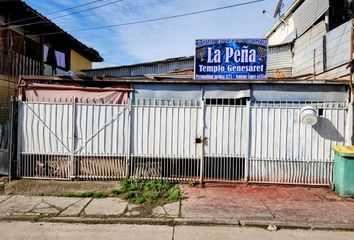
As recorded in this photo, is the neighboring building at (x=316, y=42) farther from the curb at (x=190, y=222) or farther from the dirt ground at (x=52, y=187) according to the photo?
the dirt ground at (x=52, y=187)

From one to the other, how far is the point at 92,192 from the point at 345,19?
28.0 ft

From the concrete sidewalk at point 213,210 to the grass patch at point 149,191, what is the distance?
0.27 metres

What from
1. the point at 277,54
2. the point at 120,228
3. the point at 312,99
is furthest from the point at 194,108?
the point at 277,54

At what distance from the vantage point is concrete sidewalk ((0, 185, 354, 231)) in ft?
21.1

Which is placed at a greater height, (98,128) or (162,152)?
(98,128)

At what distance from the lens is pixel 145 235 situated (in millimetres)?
5793

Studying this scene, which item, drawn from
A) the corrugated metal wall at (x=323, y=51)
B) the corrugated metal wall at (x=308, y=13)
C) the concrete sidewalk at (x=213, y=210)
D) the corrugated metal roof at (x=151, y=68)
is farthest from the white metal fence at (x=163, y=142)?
the corrugated metal roof at (x=151, y=68)

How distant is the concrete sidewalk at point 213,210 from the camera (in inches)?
254

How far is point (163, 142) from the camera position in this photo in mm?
9164

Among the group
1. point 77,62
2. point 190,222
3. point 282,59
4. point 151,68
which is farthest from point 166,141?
point 77,62

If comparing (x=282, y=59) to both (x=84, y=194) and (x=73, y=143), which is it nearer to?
(x=73, y=143)

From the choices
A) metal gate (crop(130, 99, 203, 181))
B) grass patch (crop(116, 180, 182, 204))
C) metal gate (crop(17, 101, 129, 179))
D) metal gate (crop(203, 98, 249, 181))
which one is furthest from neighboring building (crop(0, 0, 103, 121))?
metal gate (crop(203, 98, 249, 181))

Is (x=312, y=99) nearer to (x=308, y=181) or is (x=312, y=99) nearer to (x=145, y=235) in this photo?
(x=308, y=181)

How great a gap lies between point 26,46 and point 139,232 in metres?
11.4
